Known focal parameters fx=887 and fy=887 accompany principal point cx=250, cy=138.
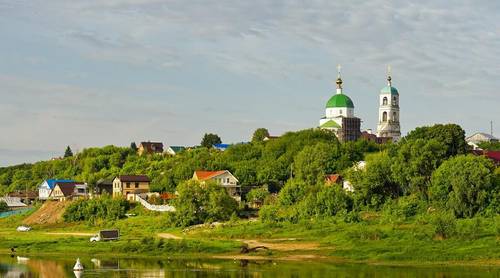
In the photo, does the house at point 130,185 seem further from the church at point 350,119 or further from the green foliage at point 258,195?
the church at point 350,119

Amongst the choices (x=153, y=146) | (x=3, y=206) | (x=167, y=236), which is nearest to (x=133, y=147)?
(x=153, y=146)

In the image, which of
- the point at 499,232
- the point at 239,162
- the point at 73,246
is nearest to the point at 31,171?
the point at 239,162

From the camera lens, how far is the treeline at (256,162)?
349 ft

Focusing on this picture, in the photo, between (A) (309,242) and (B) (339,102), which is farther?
(B) (339,102)

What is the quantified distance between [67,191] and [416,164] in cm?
5715

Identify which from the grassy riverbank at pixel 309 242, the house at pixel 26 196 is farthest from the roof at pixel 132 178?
the house at pixel 26 196

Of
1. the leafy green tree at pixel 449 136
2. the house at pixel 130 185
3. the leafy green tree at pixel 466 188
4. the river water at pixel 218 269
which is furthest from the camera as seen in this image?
the house at pixel 130 185

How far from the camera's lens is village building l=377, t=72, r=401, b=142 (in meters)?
170

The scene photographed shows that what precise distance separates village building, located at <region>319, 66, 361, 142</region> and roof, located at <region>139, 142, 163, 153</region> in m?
39.1

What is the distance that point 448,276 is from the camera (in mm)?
54938

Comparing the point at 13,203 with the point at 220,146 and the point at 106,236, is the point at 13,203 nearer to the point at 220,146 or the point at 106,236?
the point at 220,146

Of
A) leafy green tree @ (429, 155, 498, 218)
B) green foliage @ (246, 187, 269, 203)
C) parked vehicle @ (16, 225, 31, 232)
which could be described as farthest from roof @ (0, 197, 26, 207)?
leafy green tree @ (429, 155, 498, 218)

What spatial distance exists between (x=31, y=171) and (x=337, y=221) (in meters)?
Answer: 114

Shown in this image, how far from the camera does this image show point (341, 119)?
499ft
